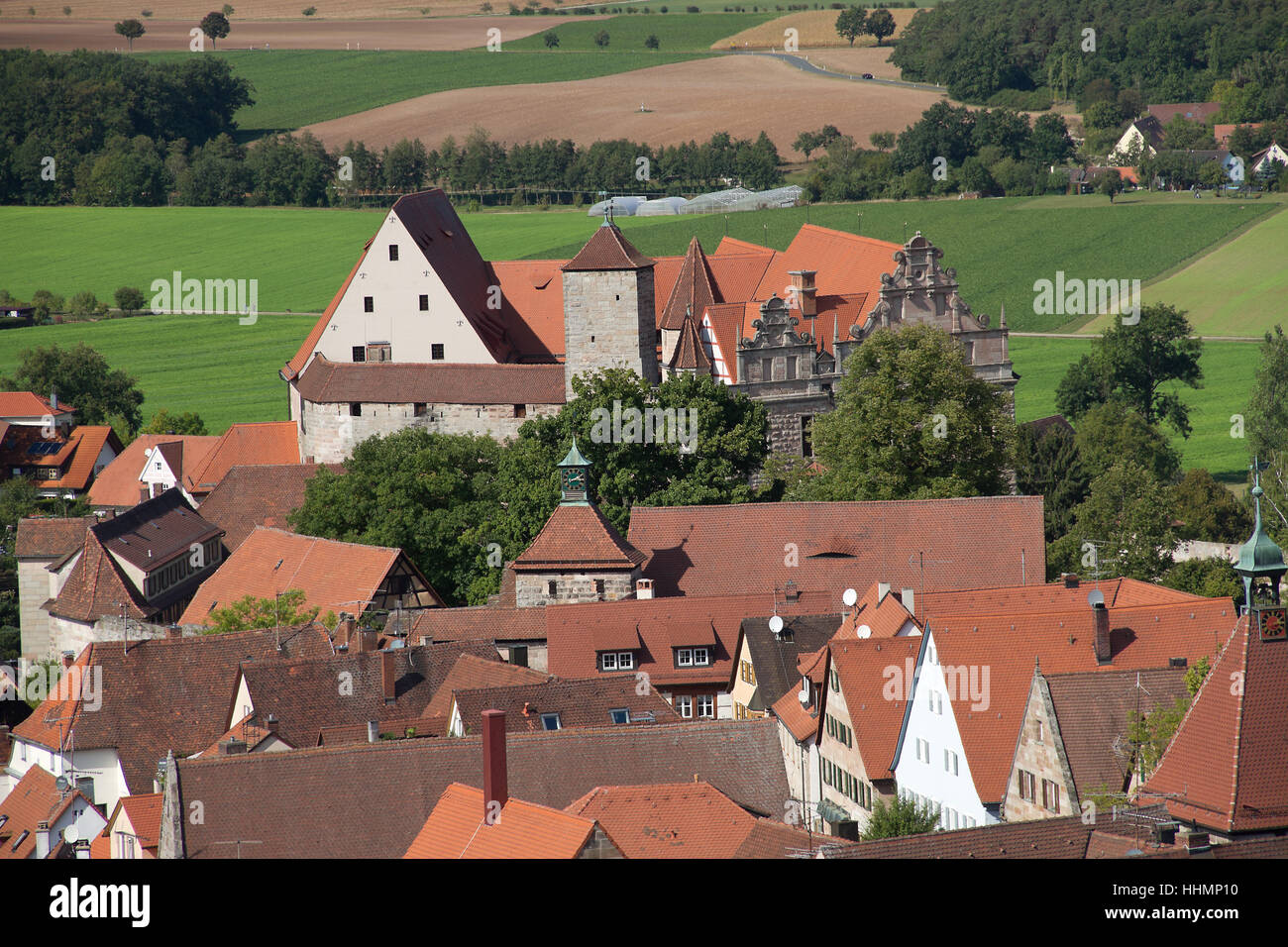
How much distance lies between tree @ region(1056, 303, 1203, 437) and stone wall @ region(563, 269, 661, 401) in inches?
1159

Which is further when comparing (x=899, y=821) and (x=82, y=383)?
(x=82, y=383)

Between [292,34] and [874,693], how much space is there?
113961 mm

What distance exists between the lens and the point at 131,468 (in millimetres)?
78125

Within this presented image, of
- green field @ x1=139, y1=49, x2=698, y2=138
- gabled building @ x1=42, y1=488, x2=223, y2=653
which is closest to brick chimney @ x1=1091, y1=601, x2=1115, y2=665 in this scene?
gabled building @ x1=42, y1=488, x2=223, y2=653

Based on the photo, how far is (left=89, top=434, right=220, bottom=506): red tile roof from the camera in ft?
250

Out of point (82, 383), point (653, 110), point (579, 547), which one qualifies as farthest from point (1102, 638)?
point (653, 110)

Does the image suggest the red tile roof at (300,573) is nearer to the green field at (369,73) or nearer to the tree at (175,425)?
the tree at (175,425)

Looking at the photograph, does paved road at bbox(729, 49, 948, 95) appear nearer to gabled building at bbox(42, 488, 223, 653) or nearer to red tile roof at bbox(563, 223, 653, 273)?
red tile roof at bbox(563, 223, 653, 273)

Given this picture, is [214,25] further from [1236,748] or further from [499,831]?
[1236,748]

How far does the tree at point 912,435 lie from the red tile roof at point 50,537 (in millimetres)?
24672

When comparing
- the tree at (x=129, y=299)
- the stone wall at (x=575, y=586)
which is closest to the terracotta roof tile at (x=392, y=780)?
the stone wall at (x=575, y=586)

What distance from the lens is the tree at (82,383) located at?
9156cm
